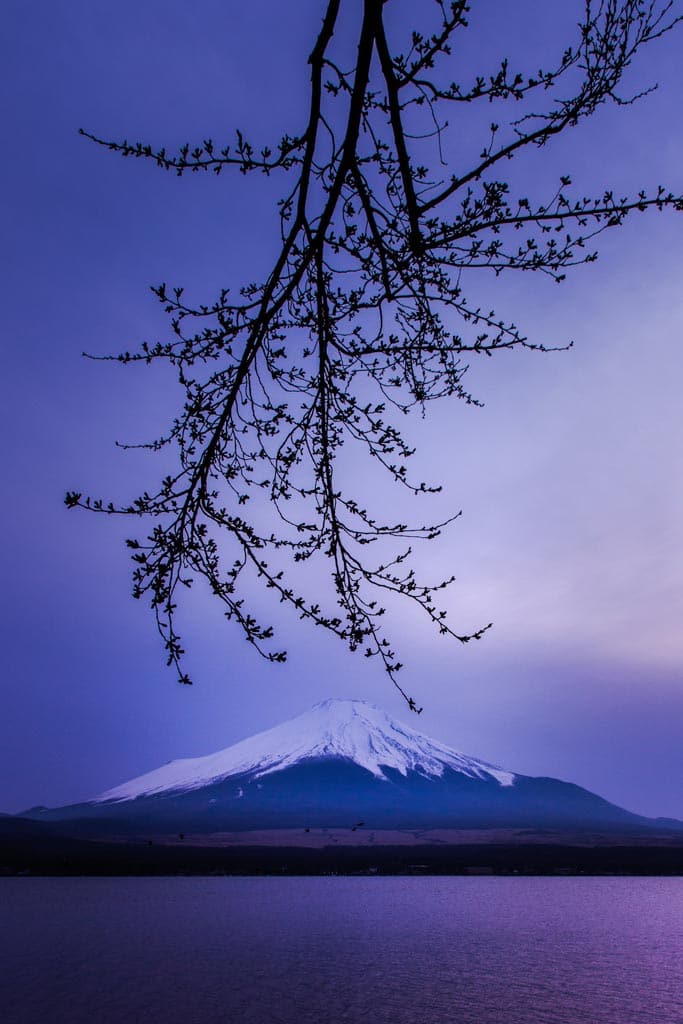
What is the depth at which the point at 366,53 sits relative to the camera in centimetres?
368

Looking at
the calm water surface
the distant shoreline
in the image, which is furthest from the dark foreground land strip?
the calm water surface

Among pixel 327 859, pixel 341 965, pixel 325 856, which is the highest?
pixel 325 856

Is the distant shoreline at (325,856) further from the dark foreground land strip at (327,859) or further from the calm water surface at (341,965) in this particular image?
the calm water surface at (341,965)

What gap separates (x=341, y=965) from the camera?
41062mm

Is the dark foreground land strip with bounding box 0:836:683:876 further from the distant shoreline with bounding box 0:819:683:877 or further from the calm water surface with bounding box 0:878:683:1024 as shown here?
the calm water surface with bounding box 0:878:683:1024

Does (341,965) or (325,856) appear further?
(325,856)

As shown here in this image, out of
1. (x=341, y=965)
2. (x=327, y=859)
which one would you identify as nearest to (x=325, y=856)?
(x=327, y=859)

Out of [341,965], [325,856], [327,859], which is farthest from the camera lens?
[325,856]

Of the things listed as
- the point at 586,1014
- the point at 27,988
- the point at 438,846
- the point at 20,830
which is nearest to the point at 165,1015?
the point at 27,988

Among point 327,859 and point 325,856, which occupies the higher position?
point 325,856

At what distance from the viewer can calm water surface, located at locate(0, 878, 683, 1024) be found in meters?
30.4

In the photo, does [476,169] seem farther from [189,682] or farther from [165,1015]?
[165,1015]

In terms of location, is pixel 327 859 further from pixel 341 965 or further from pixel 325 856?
pixel 341 965

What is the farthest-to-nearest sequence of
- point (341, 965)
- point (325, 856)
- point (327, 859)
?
point (325, 856), point (327, 859), point (341, 965)
